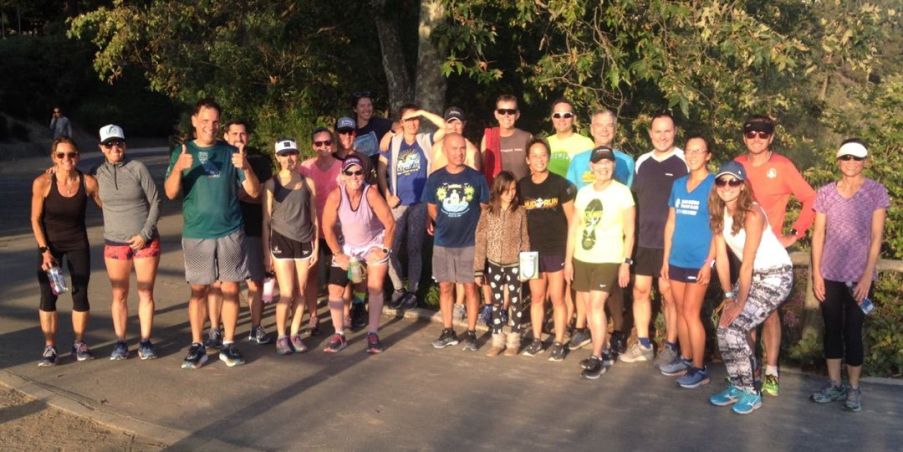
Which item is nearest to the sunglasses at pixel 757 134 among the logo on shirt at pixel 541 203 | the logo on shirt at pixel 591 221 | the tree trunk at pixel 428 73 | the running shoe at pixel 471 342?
the logo on shirt at pixel 591 221

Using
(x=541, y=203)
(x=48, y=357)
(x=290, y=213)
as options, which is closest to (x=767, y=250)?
(x=541, y=203)

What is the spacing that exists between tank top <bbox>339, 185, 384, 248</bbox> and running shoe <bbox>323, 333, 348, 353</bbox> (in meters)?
0.79

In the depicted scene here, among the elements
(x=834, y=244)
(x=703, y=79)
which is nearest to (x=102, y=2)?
(x=703, y=79)

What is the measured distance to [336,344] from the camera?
26.0 ft

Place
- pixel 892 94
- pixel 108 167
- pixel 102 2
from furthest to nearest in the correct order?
pixel 102 2 → pixel 892 94 → pixel 108 167

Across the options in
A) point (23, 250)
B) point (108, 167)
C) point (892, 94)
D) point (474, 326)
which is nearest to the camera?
point (108, 167)

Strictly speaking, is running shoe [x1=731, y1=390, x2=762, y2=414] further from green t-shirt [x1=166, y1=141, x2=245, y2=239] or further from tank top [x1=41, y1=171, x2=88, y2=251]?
tank top [x1=41, y1=171, x2=88, y2=251]

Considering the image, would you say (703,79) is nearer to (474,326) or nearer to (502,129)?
(502,129)

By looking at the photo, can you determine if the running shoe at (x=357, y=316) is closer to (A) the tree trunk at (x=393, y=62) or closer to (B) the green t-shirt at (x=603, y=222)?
(B) the green t-shirt at (x=603, y=222)

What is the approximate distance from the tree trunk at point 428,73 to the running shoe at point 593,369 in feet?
15.5

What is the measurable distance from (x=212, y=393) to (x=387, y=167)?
11.1 feet

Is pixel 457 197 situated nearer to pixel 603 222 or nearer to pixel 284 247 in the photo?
pixel 603 222

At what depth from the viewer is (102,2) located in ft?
134

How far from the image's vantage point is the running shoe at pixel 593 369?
7.16 meters
